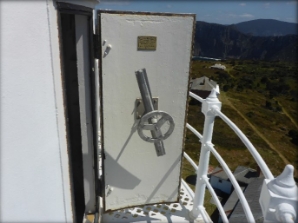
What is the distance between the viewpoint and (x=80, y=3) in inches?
65.5

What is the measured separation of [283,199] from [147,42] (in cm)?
132

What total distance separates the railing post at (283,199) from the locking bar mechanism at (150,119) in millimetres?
990

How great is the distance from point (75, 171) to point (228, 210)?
17.8 meters

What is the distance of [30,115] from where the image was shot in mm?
1043

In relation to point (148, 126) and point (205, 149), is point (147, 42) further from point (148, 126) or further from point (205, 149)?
point (205, 149)

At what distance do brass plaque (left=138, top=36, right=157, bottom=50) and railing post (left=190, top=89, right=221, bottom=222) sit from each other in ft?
1.97

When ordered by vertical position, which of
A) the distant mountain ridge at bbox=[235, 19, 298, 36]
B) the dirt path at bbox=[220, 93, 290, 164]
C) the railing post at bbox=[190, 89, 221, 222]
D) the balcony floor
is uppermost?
the distant mountain ridge at bbox=[235, 19, 298, 36]

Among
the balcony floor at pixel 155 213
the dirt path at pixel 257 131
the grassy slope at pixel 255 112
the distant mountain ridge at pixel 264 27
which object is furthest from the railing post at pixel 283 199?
the dirt path at pixel 257 131

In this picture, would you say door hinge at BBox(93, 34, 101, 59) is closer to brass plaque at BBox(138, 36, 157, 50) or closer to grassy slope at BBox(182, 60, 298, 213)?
brass plaque at BBox(138, 36, 157, 50)

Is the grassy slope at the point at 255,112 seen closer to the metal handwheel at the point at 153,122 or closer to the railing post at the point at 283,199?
the metal handwheel at the point at 153,122

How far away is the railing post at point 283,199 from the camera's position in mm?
936

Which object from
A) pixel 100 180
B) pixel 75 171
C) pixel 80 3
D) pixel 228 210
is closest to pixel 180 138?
pixel 100 180

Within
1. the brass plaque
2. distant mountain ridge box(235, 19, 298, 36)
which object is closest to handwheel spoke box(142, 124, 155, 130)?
the brass plaque

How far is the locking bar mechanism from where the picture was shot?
1.75 metres
